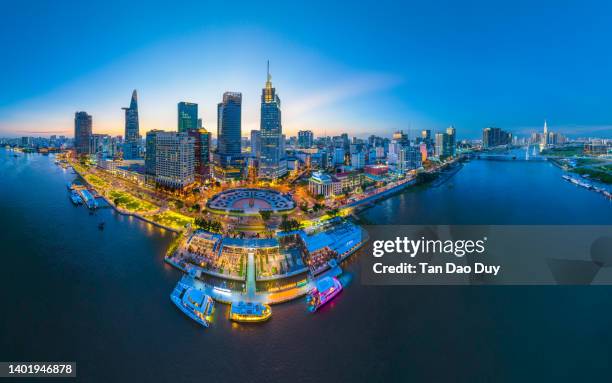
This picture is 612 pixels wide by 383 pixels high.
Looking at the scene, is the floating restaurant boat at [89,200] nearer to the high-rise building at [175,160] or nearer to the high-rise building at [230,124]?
the high-rise building at [175,160]

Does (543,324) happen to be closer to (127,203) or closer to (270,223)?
(270,223)

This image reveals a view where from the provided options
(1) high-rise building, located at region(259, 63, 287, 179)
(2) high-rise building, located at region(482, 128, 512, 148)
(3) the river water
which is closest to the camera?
(3) the river water

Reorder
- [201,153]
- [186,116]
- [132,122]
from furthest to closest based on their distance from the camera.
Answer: [132,122]
[186,116]
[201,153]

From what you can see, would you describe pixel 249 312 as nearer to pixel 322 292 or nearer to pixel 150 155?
pixel 322 292

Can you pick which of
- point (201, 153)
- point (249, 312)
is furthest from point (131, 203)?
point (249, 312)

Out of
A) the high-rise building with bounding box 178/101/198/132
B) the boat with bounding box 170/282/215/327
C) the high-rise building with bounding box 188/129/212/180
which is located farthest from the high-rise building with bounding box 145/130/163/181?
the boat with bounding box 170/282/215/327

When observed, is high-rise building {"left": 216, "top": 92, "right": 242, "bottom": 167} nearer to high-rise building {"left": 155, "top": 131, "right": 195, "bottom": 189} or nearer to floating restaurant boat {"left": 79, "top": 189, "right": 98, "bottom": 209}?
high-rise building {"left": 155, "top": 131, "right": 195, "bottom": 189}
